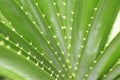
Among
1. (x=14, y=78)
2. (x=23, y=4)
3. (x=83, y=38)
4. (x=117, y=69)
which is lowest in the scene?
(x=14, y=78)

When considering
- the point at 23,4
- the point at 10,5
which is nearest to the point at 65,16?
the point at 23,4

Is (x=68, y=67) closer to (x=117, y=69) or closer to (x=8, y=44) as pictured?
(x=117, y=69)

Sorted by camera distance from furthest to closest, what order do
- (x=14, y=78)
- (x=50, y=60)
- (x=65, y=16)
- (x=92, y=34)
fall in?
(x=65, y=16), (x=50, y=60), (x=92, y=34), (x=14, y=78)

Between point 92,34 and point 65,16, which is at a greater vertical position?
point 65,16

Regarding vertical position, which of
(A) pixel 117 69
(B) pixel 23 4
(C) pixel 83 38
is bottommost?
(A) pixel 117 69

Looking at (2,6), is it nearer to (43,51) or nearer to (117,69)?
(43,51)

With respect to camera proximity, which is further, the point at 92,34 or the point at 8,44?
the point at 92,34

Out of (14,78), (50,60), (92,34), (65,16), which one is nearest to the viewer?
(14,78)

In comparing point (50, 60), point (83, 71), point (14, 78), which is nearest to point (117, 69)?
point (83, 71)

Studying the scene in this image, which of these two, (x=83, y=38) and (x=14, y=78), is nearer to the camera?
(x=14, y=78)
